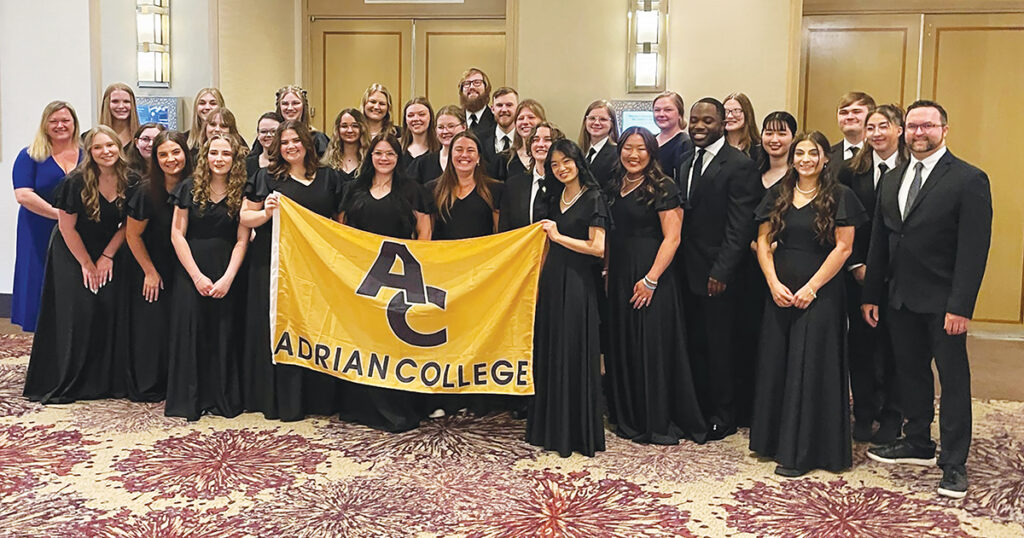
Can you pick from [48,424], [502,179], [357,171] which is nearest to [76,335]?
[48,424]

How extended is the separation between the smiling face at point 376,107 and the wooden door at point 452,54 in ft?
7.89

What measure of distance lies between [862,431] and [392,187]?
103 inches

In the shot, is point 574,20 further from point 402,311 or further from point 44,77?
point 44,77

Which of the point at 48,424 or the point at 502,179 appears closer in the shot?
the point at 48,424

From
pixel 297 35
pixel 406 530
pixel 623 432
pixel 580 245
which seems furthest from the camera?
pixel 297 35

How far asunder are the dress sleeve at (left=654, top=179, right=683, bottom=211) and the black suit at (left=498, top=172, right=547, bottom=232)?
564 millimetres

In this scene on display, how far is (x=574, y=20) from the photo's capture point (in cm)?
696

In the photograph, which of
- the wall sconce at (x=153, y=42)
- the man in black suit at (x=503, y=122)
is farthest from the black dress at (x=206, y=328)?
the wall sconce at (x=153, y=42)

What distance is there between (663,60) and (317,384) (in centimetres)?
361

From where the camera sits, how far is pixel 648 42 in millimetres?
6871

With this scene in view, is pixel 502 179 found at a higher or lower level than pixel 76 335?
higher

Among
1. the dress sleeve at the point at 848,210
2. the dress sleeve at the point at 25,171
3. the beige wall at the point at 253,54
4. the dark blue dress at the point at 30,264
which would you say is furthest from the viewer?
the beige wall at the point at 253,54

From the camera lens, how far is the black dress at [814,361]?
407 cm

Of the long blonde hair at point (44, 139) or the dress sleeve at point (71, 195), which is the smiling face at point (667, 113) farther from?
the long blonde hair at point (44, 139)
